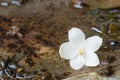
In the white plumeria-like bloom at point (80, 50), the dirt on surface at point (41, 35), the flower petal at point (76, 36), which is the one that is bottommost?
the dirt on surface at point (41, 35)

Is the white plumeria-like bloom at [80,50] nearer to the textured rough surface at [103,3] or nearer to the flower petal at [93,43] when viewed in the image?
the flower petal at [93,43]

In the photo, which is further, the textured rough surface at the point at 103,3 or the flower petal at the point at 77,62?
the textured rough surface at the point at 103,3

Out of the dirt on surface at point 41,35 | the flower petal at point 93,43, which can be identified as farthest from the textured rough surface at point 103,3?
the flower petal at point 93,43

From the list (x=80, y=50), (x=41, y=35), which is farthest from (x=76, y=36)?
(x=41, y=35)

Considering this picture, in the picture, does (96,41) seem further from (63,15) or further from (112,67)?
(63,15)

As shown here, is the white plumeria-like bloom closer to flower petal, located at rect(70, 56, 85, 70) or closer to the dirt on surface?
flower petal, located at rect(70, 56, 85, 70)

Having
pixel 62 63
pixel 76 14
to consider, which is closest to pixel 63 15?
pixel 76 14

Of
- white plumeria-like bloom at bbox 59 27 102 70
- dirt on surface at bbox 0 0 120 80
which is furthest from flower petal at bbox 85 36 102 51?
dirt on surface at bbox 0 0 120 80
